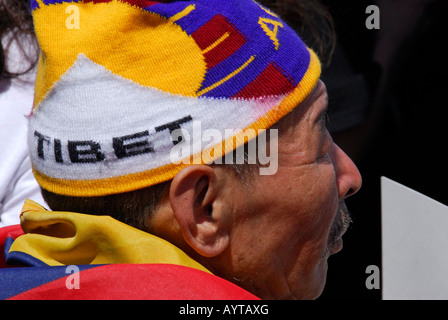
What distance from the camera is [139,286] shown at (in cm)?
143

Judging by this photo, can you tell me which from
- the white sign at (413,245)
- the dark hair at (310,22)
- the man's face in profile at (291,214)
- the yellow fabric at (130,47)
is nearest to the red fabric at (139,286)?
the man's face in profile at (291,214)

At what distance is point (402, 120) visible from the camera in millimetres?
3141

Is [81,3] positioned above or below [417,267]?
above

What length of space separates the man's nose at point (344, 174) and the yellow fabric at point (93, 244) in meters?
0.49

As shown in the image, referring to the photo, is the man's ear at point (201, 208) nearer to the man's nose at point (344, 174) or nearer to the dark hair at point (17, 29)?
the man's nose at point (344, 174)

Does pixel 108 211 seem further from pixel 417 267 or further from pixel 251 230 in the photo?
pixel 417 267

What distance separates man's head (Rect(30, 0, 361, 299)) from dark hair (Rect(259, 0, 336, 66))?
1076 millimetres

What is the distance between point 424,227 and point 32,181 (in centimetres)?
133

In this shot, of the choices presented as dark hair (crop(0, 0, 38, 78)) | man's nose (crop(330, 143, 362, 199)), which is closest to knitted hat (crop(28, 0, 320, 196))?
man's nose (crop(330, 143, 362, 199))

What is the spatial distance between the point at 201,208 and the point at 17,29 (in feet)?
3.97

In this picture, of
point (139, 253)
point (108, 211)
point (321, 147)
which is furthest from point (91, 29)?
point (321, 147)

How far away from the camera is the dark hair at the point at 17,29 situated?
2336mm

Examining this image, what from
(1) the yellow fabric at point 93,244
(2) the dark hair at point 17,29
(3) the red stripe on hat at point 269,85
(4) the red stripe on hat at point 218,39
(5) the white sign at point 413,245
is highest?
(4) the red stripe on hat at point 218,39

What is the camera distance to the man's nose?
1.85 meters
